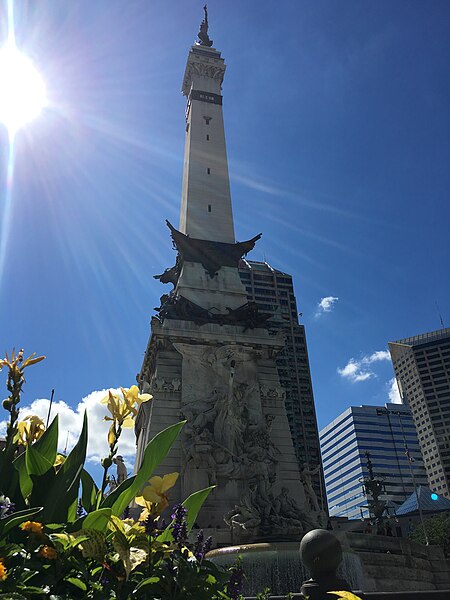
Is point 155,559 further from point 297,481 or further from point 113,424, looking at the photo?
point 297,481

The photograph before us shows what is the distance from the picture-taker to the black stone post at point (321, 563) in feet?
13.9

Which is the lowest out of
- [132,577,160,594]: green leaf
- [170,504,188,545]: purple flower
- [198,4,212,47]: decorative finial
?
[132,577,160,594]: green leaf

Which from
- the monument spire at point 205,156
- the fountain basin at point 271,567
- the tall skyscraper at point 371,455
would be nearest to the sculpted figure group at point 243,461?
the fountain basin at point 271,567

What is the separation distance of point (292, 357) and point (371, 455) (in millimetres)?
57422

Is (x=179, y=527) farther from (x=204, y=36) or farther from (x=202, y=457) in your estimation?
(x=204, y=36)

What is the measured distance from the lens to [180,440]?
21.1m

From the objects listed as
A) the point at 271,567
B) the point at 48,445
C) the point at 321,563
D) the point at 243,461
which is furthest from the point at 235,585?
the point at 243,461

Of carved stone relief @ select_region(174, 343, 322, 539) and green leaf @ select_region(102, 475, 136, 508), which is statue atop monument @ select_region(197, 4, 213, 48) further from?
green leaf @ select_region(102, 475, 136, 508)

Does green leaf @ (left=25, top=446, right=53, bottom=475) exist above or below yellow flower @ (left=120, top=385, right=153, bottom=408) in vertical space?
below

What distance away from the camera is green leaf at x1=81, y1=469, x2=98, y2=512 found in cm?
336

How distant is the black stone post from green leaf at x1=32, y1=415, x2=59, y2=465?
271cm

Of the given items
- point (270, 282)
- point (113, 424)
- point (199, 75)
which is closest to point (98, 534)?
point (113, 424)

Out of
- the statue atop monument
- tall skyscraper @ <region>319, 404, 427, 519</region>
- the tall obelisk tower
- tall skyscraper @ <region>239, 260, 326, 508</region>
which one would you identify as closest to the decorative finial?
the statue atop monument

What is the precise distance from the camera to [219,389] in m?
23.3
